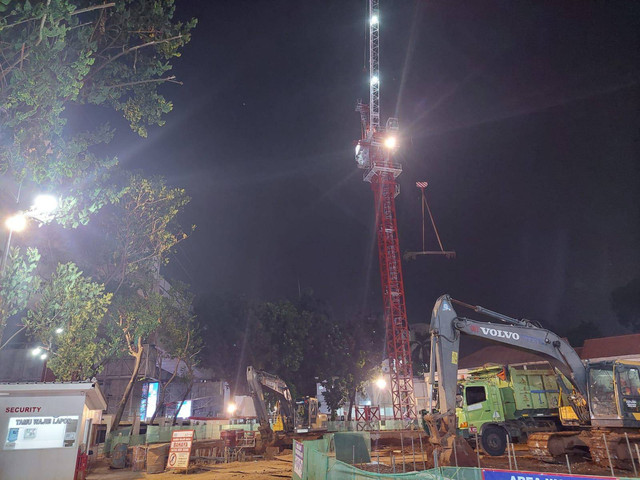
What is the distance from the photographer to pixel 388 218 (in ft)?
180

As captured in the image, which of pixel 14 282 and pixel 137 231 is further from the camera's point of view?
pixel 137 231

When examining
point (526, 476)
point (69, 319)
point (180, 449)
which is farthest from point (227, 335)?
point (526, 476)

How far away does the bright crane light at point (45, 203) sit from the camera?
515 inches

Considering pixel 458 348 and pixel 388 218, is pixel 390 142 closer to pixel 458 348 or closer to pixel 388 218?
pixel 388 218

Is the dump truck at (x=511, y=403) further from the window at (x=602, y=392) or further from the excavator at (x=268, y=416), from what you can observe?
the excavator at (x=268, y=416)

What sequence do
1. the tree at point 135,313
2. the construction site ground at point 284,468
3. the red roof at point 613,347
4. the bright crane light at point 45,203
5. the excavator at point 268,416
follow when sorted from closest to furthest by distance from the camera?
the bright crane light at point 45,203, the construction site ground at point 284,468, the excavator at point 268,416, the tree at point 135,313, the red roof at point 613,347

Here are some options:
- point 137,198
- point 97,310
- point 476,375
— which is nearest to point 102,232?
point 137,198

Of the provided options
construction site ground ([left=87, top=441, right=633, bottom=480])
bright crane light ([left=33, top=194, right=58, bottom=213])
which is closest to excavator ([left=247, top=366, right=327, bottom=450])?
construction site ground ([left=87, top=441, right=633, bottom=480])

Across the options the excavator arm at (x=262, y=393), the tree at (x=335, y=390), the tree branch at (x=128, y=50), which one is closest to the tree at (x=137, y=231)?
the excavator arm at (x=262, y=393)

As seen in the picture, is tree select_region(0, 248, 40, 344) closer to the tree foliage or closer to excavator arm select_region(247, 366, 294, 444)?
the tree foliage

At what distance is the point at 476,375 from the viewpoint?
23047mm

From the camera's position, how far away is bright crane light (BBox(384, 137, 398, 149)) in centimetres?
5903

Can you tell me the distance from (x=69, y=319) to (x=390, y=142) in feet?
153

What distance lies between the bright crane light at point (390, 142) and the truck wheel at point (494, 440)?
4441 cm
